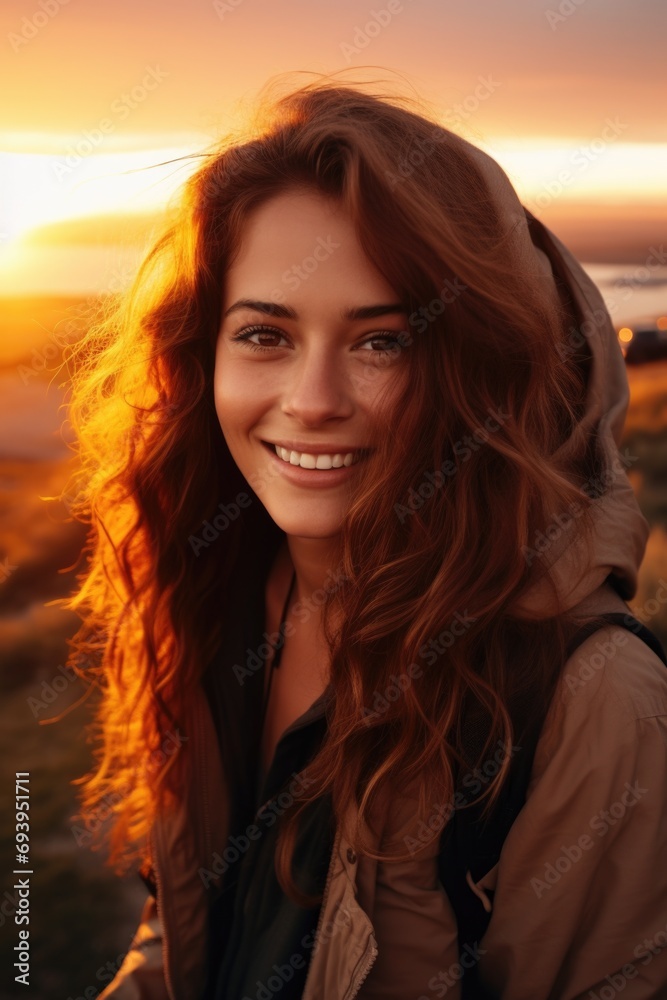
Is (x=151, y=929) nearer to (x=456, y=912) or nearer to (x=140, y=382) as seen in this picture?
(x=456, y=912)

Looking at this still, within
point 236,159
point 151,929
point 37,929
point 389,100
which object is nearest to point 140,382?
point 236,159

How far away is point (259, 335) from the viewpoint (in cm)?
162

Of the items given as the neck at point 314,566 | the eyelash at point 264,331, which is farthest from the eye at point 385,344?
the neck at point 314,566

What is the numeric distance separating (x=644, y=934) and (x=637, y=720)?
39cm

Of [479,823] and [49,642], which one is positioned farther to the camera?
[49,642]

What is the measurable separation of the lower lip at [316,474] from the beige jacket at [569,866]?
0.41m

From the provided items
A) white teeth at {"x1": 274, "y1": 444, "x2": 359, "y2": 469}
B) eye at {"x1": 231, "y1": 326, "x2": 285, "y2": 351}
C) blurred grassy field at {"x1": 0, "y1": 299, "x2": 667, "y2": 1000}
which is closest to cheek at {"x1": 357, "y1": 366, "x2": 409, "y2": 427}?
white teeth at {"x1": 274, "y1": 444, "x2": 359, "y2": 469}

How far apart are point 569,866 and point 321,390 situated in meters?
0.95

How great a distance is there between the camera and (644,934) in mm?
1404

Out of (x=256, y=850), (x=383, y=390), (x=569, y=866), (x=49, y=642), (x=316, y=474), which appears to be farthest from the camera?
(x=49, y=642)

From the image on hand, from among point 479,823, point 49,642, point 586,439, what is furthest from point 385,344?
point 49,642

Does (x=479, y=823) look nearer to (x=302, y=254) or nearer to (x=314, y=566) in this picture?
(x=314, y=566)

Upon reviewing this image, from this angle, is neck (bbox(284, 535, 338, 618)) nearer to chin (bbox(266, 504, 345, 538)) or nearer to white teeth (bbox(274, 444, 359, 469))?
chin (bbox(266, 504, 345, 538))

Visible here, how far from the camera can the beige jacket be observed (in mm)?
1359
